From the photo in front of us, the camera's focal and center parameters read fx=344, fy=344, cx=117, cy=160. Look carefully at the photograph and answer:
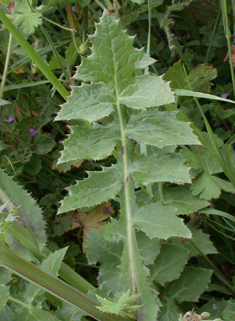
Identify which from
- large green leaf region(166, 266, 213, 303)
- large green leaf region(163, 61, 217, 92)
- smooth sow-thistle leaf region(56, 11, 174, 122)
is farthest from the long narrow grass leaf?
large green leaf region(166, 266, 213, 303)

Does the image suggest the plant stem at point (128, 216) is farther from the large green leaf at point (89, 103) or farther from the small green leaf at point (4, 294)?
the small green leaf at point (4, 294)

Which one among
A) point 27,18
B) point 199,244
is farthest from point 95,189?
point 27,18

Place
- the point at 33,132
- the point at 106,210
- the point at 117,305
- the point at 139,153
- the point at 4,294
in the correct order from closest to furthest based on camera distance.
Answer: the point at 117,305
the point at 4,294
the point at 139,153
the point at 106,210
the point at 33,132

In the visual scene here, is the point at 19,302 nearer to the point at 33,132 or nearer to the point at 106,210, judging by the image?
the point at 106,210

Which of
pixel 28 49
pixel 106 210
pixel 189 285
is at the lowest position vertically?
pixel 189 285

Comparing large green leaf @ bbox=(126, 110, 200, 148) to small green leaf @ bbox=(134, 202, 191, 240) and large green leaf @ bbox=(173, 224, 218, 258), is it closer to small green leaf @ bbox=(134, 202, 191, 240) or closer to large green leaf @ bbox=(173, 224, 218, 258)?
small green leaf @ bbox=(134, 202, 191, 240)

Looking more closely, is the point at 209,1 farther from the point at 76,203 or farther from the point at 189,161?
the point at 76,203

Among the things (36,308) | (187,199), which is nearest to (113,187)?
(187,199)
